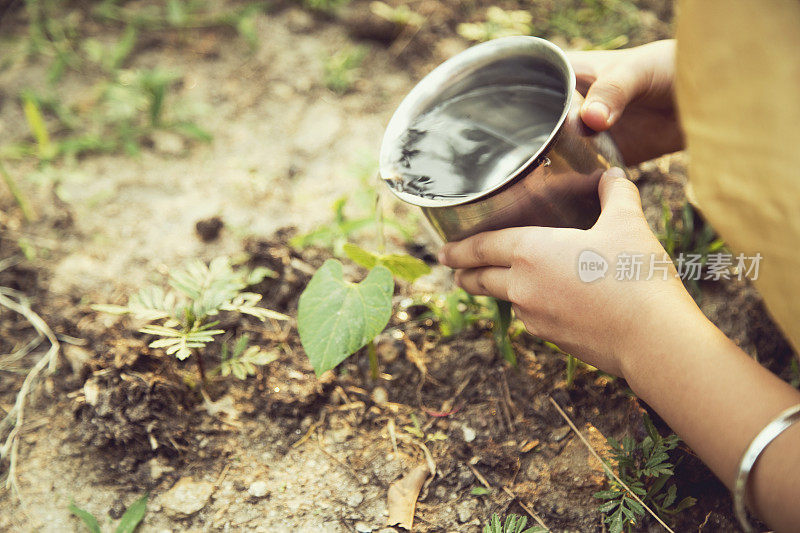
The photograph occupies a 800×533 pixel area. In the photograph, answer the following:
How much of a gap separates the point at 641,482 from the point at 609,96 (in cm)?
64

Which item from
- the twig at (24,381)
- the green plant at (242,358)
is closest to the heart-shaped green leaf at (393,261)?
the green plant at (242,358)

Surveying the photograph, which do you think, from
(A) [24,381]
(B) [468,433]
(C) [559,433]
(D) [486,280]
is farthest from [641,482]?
(A) [24,381]

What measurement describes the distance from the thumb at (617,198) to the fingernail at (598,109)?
9cm

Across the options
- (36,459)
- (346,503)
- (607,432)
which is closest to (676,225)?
(607,432)

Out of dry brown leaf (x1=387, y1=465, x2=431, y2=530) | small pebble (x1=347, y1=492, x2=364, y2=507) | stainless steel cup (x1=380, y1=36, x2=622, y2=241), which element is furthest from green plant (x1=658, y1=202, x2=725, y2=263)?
small pebble (x1=347, y1=492, x2=364, y2=507)

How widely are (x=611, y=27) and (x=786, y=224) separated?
148 cm

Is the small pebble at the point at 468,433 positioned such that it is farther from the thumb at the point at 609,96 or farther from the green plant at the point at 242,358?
the thumb at the point at 609,96

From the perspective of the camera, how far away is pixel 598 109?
0.89 metres

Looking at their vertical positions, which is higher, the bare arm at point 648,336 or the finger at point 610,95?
the finger at point 610,95

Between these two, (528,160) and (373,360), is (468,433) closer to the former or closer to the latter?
(373,360)

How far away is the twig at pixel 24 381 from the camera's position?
1175 millimetres

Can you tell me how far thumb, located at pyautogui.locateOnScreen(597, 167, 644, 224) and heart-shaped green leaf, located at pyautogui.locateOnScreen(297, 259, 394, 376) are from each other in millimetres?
367

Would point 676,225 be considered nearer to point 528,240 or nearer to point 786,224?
point 528,240

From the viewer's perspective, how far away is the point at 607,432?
1102 millimetres
